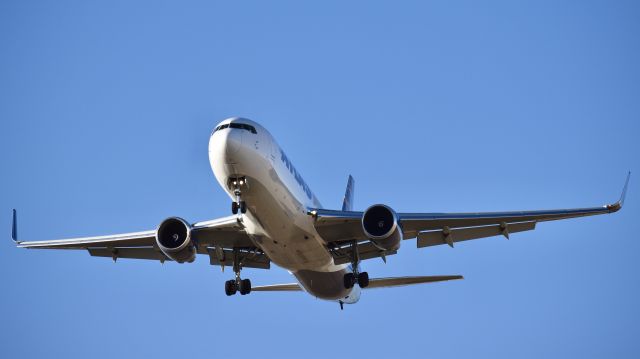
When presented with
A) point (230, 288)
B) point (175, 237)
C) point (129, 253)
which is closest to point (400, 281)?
point (230, 288)

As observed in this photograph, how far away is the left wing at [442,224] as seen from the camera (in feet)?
102

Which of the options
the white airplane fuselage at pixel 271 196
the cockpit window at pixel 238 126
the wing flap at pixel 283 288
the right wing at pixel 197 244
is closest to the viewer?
the white airplane fuselage at pixel 271 196

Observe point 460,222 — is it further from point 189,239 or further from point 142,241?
point 142,241

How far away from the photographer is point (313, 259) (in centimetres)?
3244

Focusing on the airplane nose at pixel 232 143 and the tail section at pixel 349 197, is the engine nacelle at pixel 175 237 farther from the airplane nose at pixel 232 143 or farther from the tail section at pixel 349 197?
the tail section at pixel 349 197

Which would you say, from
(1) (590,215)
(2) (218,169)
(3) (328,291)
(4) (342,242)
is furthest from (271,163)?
(1) (590,215)

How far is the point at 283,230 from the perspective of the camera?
29.7 meters

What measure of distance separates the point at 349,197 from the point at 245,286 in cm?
1269

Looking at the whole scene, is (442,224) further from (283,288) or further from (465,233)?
(283,288)

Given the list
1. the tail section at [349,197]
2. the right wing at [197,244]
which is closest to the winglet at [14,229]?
the right wing at [197,244]

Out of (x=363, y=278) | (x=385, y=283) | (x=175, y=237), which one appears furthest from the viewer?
(x=385, y=283)

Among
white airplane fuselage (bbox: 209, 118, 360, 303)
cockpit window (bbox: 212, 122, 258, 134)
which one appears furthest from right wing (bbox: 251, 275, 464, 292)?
cockpit window (bbox: 212, 122, 258, 134)

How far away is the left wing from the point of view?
31188 mm

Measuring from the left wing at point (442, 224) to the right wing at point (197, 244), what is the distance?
3311mm
